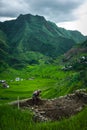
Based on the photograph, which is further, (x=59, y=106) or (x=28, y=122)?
(x=59, y=106)

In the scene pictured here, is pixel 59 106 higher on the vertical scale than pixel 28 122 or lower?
lower

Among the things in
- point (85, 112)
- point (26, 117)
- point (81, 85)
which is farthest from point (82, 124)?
point (81, 85)

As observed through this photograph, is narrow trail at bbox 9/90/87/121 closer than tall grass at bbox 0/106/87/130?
No

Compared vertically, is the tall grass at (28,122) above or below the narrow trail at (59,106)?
above

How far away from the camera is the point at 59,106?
1025 inches

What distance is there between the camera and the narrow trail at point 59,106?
23672 millimetres

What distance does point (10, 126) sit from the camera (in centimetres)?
1476

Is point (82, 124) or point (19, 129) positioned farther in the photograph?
point (19, 129)

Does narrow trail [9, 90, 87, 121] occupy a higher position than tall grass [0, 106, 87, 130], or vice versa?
tall grass [0, 106, 87, 130]

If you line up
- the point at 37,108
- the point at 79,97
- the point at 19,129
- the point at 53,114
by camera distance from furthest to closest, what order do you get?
the point at 79,97 → the point at 37,108 → the point at 53,114 → the point at 19,129

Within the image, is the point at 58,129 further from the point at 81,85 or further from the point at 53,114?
the point at 81,85

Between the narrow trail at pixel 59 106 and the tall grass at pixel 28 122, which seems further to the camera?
the narrow trail at pixel 59 106

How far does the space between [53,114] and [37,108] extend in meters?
2.89

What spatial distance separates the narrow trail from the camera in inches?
932
